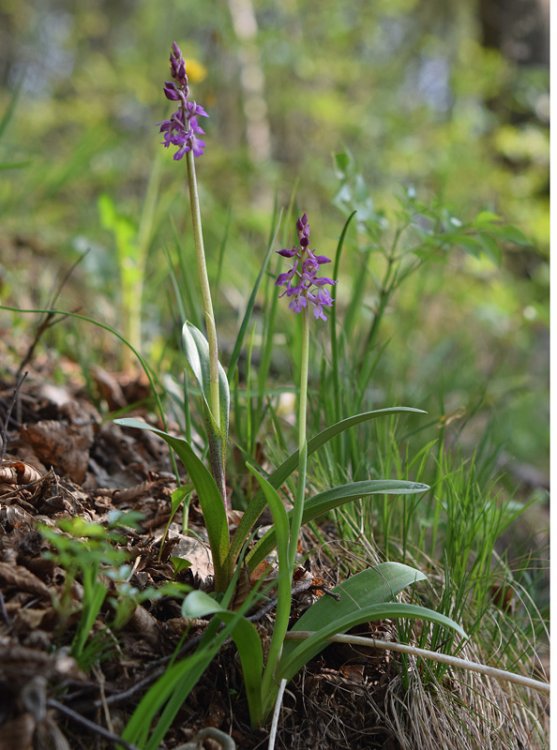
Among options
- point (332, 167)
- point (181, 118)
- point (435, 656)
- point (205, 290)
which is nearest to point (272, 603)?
point (435, 656)

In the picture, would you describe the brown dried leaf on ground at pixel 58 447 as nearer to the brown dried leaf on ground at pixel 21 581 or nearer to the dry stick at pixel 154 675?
the brown dried leaf on ground at pixel 21 581

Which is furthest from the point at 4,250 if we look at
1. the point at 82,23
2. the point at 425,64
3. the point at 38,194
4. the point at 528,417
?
the point at 425,64

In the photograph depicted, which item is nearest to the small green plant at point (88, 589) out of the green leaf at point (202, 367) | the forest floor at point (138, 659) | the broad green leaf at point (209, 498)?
the forest floor at point (138, 659)

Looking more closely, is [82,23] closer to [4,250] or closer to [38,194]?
[38,194]

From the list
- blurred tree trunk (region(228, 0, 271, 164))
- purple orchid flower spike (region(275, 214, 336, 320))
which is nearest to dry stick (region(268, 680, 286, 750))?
purple orchid flower spike (region(275, 214, 336, 320))

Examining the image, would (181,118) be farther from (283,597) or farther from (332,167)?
(332,167)

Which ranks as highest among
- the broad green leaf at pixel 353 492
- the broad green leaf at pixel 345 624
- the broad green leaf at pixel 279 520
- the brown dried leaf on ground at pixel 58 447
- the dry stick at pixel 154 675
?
the brown dried leaf on ground at pixel 58 447

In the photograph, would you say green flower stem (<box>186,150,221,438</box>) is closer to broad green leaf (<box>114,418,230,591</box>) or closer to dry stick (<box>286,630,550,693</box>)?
broad green leaf (<box>114,418,230,591</box>)
